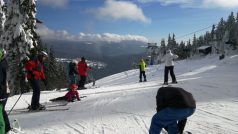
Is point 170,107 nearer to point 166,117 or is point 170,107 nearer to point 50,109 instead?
point 166,117

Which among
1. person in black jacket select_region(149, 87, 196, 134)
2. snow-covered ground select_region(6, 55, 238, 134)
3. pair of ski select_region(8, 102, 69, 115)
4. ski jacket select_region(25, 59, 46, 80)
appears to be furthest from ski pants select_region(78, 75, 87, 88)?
person in black jacket select_region(149, 87, 196, 134)

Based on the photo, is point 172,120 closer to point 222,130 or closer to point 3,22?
point 222,130

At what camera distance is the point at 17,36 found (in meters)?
28.2

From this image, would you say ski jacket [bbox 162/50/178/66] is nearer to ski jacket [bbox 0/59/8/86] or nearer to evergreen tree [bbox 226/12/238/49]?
ski jacket [bbox 0/59/8/86]

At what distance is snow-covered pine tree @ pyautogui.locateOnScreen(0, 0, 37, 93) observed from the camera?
28172 mm

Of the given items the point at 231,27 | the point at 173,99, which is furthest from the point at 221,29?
the point at 173,99

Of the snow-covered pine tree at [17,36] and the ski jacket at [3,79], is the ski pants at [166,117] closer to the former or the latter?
the ski jacket at [3,79]

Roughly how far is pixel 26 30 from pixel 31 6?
1997 mm

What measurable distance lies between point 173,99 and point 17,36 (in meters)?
23.9

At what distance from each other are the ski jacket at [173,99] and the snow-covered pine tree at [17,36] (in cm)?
2323

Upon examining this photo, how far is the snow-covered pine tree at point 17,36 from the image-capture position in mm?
28172

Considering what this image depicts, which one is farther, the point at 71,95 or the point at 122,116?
the point at 71,95

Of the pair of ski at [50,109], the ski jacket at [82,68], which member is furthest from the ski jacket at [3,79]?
the ski jacket at [82,68]

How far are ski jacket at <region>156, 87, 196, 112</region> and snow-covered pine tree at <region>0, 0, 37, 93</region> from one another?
76.2 ft
